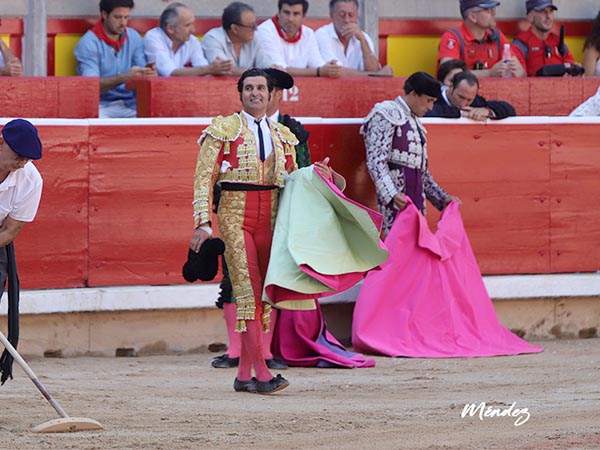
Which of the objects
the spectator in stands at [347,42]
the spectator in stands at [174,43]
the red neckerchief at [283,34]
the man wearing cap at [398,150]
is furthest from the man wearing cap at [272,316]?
the spectator in stands at [347,42]

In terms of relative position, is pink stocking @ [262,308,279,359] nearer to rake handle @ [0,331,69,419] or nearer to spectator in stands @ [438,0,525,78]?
rake handle @ [0,331,69,419]

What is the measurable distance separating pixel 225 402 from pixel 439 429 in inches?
41.8

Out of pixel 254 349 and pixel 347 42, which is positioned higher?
pixel 347 42

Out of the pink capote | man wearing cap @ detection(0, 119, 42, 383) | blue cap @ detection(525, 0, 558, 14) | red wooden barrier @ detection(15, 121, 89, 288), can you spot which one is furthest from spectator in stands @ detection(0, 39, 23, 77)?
blue cap @ detection(525, 0, 558, 14)

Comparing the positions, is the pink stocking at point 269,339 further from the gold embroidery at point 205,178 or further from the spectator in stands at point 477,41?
the spectator in stands at point 477,41

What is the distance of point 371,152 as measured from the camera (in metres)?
8.12

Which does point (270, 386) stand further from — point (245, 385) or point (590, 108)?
point (590, 108)

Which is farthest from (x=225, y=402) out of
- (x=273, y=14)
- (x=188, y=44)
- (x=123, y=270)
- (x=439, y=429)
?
(x=273, y=14)

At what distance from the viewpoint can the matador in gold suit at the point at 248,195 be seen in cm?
632

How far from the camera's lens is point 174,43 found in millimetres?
8836

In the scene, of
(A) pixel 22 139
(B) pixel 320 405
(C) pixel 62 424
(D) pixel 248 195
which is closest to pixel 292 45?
(D) pixel 248 195

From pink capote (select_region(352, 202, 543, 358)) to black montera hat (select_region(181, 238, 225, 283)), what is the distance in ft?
6.51

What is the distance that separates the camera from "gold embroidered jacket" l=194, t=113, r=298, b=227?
626 centimetres

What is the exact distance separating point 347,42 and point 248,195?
3.21 meters
